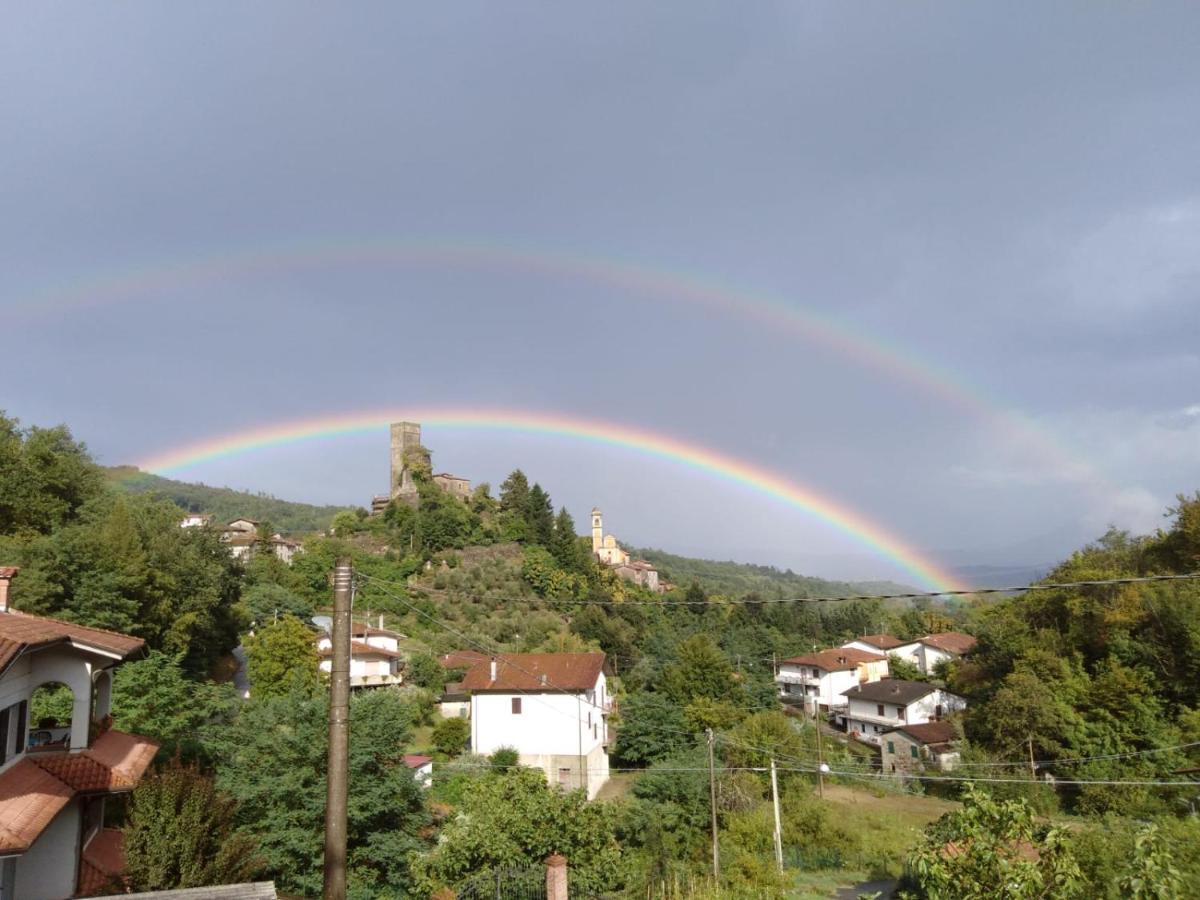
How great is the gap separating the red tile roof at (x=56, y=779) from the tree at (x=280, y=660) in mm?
19892

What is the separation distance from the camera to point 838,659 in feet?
204

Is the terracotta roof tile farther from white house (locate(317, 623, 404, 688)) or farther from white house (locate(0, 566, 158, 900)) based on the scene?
white house (locate(317, 623, 404, 688))

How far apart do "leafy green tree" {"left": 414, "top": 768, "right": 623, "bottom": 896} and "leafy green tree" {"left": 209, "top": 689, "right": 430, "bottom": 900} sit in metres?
1.42

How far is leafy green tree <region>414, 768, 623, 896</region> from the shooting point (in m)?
14.9

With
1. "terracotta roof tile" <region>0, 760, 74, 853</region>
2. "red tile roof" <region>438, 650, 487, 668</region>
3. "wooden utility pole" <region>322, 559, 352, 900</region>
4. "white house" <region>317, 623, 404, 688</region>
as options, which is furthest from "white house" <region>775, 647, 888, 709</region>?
"wooden utility pole" <region>322, 559, 352, 900</region>

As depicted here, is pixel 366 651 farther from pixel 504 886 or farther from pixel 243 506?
pixel 243 506

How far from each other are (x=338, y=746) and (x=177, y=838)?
19.1 ft

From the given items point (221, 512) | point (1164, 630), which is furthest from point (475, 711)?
point (221, 512)

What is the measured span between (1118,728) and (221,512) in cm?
15650

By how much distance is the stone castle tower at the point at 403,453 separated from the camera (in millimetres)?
98419

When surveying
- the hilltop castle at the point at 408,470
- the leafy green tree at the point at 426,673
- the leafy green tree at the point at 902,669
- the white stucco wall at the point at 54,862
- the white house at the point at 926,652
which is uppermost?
the hilltop castle at the point at 408,470

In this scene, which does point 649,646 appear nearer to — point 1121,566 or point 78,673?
point 1121,566

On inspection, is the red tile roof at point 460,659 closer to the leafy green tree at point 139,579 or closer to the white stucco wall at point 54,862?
the leafy green tree at point 139,579

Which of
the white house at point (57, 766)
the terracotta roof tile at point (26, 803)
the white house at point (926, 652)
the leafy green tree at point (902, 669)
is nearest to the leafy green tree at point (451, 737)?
the white house at point (57, 766)
